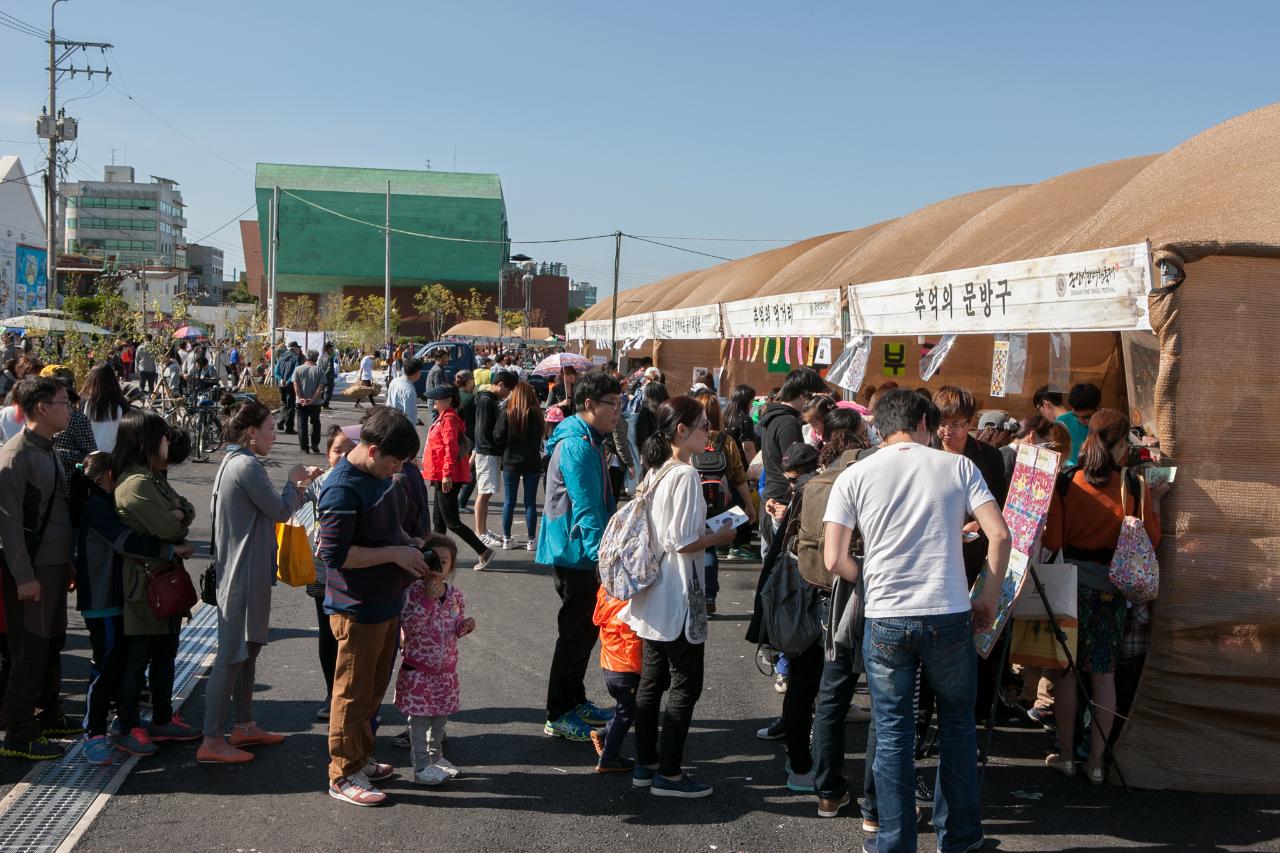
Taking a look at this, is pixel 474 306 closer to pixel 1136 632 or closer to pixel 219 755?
pixel 219 755

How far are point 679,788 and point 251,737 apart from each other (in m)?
2.13

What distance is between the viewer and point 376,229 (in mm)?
95000

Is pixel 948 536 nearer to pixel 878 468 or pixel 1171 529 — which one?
pixel 878 468

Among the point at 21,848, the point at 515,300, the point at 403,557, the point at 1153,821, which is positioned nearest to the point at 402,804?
the point at 403,557

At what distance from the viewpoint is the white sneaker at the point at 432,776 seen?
4879mm

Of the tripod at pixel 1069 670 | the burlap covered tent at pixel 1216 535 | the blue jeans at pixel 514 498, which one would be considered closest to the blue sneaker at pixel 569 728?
the tripod at pixel 1069 670

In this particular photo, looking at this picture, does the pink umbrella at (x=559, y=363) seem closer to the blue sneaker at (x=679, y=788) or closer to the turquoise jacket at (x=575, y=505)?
the turquoise jacket at (x=575, y=505)

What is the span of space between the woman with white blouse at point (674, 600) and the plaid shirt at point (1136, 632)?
2.03 metres

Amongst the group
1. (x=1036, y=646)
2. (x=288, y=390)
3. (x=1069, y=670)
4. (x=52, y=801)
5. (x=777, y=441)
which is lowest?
(x=52, y=801)

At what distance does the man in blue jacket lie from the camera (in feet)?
17.4

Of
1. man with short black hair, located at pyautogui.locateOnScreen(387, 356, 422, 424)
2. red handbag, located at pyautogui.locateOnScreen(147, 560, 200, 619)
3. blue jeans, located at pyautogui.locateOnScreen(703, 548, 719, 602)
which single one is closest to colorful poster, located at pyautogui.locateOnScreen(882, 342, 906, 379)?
blue jeans, located at pyautogui.locateOnScreen(703, 548, 719, 602)

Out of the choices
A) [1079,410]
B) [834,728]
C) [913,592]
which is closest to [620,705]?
[834,728]

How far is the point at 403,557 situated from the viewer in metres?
4.48

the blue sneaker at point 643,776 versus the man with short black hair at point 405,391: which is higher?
the man with short black hair at point 405,391
